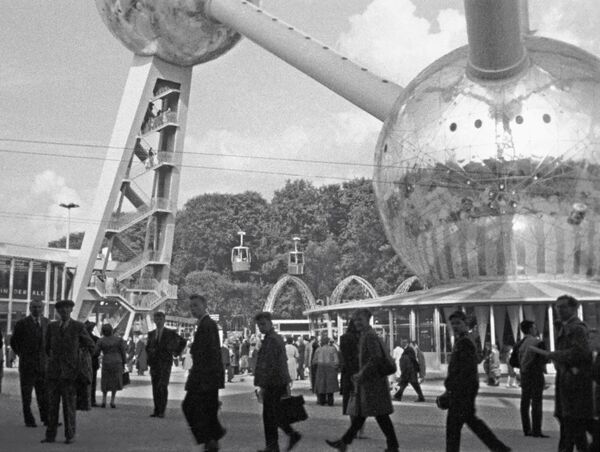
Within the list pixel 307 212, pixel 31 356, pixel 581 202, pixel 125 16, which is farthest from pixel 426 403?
pixel 307 212

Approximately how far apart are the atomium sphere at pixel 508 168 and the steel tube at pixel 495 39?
0.29 m

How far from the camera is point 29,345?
36.7 ft

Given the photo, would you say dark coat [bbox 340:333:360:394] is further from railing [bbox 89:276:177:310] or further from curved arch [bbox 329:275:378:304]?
railing [bbox 89:276:177:310]

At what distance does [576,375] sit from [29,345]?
272 inches

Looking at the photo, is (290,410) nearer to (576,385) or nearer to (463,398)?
(463,398)

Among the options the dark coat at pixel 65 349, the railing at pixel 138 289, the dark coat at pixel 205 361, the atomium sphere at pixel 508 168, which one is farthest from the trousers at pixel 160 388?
the railing at pixel 138 289

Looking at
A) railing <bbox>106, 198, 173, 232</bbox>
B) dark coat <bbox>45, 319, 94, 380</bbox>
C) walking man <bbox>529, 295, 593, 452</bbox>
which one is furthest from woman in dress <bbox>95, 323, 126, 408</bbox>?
railing <bbox>106, 198, 173, 232</bbox>

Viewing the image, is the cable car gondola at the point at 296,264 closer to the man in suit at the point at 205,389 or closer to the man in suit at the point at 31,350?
the man in suit at the point at 31,350

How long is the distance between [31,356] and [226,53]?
30.4 metres

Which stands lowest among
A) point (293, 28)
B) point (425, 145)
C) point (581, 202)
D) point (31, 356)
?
point (31, 356)

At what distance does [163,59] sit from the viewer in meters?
40.8

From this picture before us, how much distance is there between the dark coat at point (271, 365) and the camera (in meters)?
8.59

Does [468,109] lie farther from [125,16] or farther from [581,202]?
[125,16]

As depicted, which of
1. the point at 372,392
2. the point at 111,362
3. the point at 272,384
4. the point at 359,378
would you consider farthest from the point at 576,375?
the point at 111,362
